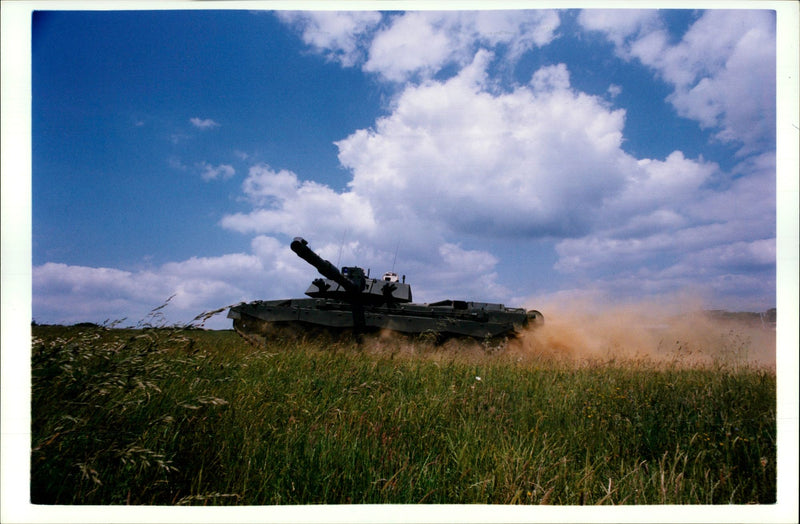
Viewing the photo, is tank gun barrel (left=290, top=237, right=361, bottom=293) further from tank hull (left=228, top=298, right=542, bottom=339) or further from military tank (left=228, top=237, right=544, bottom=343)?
tank hull (left=228, top=298, right=542, bottom=339)

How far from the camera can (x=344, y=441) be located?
8.00 feet

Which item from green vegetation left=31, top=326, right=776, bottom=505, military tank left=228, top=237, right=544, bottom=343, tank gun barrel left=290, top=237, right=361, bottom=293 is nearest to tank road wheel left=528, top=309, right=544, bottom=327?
military tank left=228, top=237, right=544, bottom=343

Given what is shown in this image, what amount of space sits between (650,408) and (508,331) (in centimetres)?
833

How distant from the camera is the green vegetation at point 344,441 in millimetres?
1871

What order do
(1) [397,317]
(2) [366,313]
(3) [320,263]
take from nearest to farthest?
1. (3) [320,263]
2. (1) [397,317]
3. (2) [366,313]

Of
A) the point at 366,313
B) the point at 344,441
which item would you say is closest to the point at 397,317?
the point at 366,313

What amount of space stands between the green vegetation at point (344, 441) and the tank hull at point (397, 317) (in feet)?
25.1

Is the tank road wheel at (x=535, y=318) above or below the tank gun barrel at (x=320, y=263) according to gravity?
below

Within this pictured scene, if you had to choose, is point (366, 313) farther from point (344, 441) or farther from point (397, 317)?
point (344, 441)

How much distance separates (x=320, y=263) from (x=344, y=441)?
9471mm

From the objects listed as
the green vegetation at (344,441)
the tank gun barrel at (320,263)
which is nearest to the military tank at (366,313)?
the tank gun barrel at (320,263)

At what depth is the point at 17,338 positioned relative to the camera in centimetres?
198

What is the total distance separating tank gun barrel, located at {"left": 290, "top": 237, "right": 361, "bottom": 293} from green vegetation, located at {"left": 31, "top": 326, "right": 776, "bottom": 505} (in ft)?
23.1

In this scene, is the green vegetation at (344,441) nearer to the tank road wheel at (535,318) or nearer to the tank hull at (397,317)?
the tank hull at (397,317)
